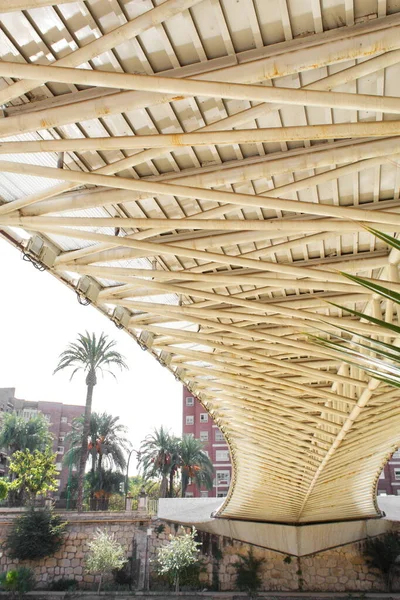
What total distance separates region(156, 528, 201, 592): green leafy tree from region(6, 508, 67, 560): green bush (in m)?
6.83

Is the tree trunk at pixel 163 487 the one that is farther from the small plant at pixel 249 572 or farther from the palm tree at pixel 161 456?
the small plant at pixel 249 572

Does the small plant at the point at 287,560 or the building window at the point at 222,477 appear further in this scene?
the building window at the point at 222,477

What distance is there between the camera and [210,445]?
226 feet

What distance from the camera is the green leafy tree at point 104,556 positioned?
30.3 metres

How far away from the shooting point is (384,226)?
8008mm


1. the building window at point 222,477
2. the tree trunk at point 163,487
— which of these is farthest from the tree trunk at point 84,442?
the building window at point 222,477

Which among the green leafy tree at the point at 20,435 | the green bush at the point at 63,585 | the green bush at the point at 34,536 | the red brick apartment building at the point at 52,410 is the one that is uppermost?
the red brick apartment building at the point at 52,410

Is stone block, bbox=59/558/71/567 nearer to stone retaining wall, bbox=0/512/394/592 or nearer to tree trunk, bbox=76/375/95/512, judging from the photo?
stone retaining wall, bbox=0/512/394/592

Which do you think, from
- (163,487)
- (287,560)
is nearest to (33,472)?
(163,487)

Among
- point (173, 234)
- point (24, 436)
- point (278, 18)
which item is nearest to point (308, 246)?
point (173, 234)

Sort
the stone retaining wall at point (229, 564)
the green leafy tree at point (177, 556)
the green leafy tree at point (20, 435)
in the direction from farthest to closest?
the green leafy tree at point (20, 435)
the stone retaining wall at point (229, 564)
the green leafy tree at point (177, 556)

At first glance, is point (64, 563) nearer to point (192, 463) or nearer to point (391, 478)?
point (192, 463)

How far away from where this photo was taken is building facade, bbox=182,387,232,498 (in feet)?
216

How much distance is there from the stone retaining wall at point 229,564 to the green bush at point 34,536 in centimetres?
65
